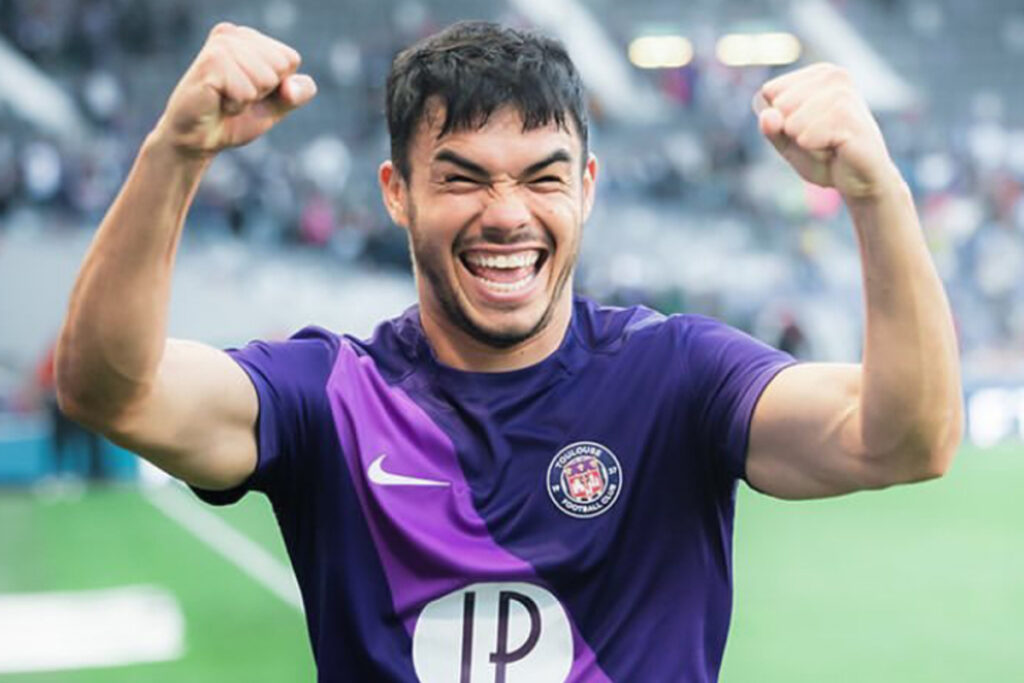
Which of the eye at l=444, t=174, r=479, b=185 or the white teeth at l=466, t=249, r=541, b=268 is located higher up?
the eye at l=444, t=174, r=479, b=185

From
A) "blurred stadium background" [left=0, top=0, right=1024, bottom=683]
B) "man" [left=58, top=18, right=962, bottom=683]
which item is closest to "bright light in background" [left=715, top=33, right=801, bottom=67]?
"blurred stadium background" [left=0, top=0, right=1024, bottom=683]

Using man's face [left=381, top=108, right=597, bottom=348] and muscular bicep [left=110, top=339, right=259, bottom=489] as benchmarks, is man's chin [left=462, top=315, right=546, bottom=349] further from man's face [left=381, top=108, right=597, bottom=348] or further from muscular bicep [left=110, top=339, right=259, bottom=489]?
muscular bicep [left=110, top=339, right=259, bottom=489]

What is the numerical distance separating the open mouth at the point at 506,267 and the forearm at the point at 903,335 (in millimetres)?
634

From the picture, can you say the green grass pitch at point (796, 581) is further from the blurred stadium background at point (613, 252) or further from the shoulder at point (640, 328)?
the shoulder at point (640, 328)

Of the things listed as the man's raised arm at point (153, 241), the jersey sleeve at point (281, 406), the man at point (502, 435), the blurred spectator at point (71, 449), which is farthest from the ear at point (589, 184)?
the blurred spectator at point (71, 449)

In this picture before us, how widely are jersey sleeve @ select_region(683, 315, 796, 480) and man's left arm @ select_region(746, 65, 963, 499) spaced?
14 cm

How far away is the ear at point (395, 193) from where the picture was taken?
128 inches

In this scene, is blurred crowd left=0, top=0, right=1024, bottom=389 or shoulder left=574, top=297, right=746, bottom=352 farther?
blurred crowd left=0, top=0, right=1024, bottom=389

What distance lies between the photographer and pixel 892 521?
13.7m

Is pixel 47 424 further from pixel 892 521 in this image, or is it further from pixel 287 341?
pixel 287 341

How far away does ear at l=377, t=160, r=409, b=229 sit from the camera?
3.26 m

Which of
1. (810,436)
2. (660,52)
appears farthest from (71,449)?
(810,436)

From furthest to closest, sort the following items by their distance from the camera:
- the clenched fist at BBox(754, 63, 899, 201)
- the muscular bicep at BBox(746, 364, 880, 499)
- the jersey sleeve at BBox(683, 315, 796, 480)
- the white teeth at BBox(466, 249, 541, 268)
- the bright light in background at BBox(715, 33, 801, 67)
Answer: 1. the bright light in background at BBox(715, 33, 801, 67)
2. the white teeth at BBox(466, 249, 541, 268)
3. the jersey sleeve at BBox(683, 315, 796, 480)
4. the muscular bicep at BBox(746, 364, 880, 499)
5. the clenched fist at BBox(754, 63, 899, 201)

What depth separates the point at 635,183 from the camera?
24.8 m
